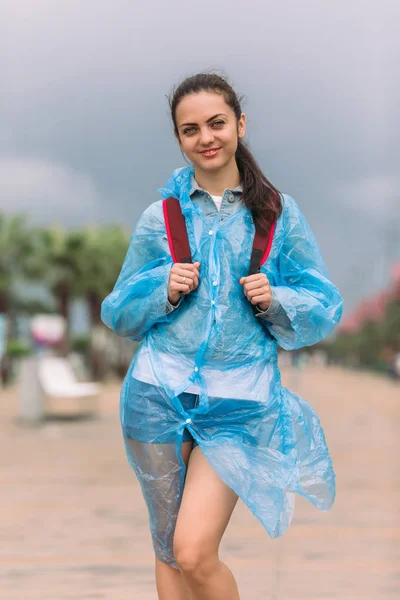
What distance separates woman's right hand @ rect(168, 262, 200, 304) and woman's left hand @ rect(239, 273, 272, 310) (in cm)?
13

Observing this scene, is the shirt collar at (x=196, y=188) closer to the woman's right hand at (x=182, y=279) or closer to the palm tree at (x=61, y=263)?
the woman's right hand at (x=182, y=279)

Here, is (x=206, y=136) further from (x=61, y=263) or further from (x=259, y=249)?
(x=61, y=263)

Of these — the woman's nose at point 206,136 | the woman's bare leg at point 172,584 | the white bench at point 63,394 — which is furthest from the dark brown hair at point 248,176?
the white bench at point 63,394

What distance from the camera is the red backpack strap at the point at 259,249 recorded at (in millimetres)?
2879

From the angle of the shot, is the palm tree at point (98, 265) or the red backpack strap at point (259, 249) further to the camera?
the palm tree at point (98, 265)

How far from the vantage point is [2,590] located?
473cm

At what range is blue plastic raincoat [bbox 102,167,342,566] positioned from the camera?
2842 millimetres

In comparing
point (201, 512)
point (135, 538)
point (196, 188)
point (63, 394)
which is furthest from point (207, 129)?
point (63, 394)

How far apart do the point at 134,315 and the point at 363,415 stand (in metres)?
Answer: 14.7

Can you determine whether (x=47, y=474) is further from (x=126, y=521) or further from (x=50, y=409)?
(x=50, y=409)

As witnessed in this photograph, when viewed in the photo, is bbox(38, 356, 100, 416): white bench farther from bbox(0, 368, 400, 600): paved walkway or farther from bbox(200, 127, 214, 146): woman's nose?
bbox(200, 127, 214, 146): woman's nose

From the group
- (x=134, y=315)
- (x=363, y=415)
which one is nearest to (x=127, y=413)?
(x=134, y=315)

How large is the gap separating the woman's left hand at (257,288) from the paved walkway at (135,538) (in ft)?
7.08

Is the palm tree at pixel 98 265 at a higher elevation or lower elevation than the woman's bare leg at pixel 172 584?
lower
